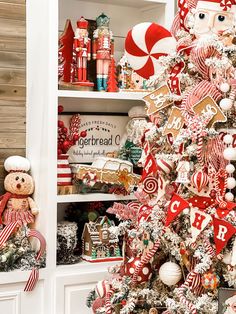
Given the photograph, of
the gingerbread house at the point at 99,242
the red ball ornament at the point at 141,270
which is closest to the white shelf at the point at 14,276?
the gingerbread house at the point at 99,242

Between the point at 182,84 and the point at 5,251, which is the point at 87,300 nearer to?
the point at 5,251

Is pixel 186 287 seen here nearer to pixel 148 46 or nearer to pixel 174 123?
pixel 174 123

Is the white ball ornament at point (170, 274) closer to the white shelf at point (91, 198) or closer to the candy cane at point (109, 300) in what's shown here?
the candy cane at point (109, 300)

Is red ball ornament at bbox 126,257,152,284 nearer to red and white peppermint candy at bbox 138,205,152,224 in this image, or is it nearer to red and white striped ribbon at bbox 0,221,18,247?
red and white peppermint candy at bbox 138,205,152,224

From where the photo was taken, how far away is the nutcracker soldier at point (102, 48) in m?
2.99

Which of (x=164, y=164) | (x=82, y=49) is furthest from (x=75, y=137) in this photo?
(x=164, y=164)

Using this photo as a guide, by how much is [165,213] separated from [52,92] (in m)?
0.89

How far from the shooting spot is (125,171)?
9.70 feet

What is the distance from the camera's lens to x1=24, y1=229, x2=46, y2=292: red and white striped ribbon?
9.02ft

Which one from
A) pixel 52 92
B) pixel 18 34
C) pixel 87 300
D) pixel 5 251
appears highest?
pixel 18 34

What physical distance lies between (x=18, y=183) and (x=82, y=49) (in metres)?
0.73

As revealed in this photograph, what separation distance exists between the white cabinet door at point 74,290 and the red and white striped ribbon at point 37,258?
0.13m

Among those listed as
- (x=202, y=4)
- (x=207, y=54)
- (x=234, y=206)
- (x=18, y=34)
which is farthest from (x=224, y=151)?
(x=18, y=34)

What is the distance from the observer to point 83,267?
2.90 meters
